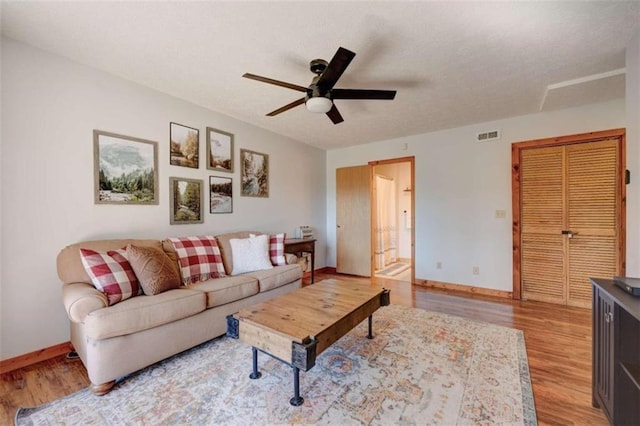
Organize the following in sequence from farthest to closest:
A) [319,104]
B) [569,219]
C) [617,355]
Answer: [569,219]
[319,104]
[617,355]

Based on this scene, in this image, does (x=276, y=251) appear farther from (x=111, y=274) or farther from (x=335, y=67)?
(x=335, y=67)

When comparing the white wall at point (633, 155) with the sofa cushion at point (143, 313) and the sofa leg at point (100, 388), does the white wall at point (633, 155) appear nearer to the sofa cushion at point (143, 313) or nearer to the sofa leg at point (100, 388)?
the sofa cushion at point (143, 313)

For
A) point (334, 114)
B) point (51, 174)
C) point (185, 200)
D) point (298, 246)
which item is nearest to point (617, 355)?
point (334, 114)

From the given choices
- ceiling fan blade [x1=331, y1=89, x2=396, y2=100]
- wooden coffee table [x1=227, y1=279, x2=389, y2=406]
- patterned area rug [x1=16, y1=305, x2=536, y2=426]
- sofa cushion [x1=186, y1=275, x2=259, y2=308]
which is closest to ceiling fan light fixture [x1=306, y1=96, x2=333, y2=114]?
ceiling fan blade [x1=331, y1=89, x2=396, y2=100]

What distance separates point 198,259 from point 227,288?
0.52 metres

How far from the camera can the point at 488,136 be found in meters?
3.81

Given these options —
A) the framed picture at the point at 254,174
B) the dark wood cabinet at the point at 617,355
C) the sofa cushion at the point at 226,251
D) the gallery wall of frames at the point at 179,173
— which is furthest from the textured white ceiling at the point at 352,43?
the dark wood cabinet at the point at 617,355

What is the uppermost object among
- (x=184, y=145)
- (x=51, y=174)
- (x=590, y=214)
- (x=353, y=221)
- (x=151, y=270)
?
(x=184, y=145)

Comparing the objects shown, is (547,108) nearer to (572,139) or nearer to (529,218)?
(572,139)

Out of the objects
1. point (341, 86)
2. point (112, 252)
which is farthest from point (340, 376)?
point (341, 86)

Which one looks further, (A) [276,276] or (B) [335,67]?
(A) [276,276]

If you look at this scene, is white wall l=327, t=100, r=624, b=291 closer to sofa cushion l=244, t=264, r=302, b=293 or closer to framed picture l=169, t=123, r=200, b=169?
sofa cushion l=244, t=264, r=302, b=293

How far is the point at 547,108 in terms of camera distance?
3.33 m

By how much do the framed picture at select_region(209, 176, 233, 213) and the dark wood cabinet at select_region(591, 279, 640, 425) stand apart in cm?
352
